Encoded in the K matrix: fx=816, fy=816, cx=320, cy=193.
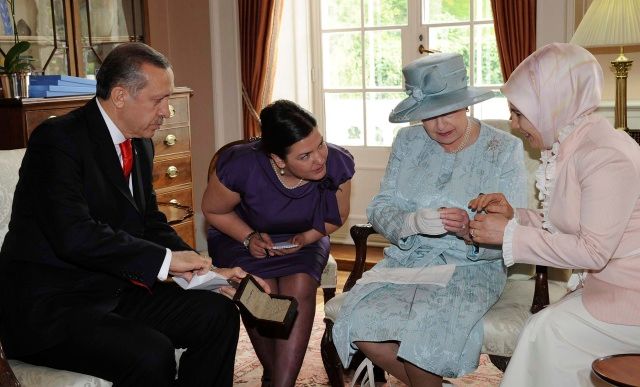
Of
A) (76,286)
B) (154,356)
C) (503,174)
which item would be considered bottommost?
(154,356)

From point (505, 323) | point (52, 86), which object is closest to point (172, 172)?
point (52, 86)

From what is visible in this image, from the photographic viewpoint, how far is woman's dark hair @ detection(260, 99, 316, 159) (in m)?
3.01

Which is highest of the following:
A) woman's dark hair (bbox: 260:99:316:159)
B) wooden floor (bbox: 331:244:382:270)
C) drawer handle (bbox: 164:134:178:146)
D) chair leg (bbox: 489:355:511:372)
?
woman's dark hair (bbox: 260:99:316:159)

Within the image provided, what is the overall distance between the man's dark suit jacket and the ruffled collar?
1.18 m

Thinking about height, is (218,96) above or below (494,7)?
below

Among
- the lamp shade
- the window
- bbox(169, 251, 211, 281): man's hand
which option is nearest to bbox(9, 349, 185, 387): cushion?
bbox(169, 251, 211, 281): man's hand

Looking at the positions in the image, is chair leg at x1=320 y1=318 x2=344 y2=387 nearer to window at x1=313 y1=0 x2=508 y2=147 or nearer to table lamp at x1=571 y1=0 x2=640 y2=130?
table lamp at x1=571 y1=0 x2=640 y2=130

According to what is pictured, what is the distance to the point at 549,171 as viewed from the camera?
2.46 m

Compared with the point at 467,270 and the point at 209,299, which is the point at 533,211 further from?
the point at 209,299

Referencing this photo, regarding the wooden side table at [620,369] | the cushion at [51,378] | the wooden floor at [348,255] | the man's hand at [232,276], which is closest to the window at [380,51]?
the wooden floor at [348,255]

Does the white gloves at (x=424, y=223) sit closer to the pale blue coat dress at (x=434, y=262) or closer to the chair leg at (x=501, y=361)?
the pale blue coat dress at (x=434, y=262)

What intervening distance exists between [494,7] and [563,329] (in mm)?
2776

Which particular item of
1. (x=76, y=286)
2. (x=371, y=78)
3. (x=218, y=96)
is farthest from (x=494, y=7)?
(x=76, y=286)

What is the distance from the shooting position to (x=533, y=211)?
107 inches
